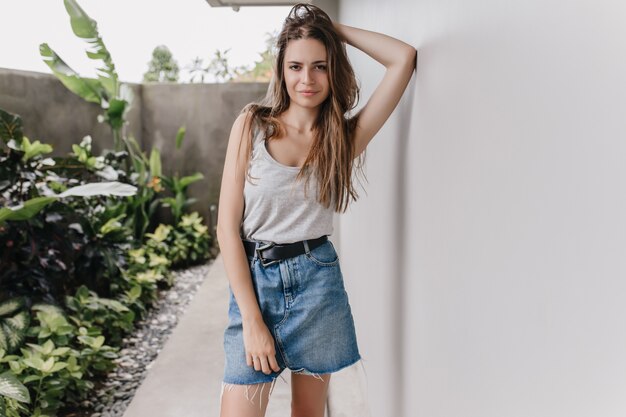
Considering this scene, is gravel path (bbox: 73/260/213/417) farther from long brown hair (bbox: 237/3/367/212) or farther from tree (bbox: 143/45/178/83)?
tree (bbox: 143/45/178/83)

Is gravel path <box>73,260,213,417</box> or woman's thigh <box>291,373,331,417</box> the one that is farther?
gravel path <box>73,260,213,417</box>

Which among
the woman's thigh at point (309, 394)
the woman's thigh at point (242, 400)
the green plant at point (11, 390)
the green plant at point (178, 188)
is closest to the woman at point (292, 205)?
the woman's thigh at point (242, 400)

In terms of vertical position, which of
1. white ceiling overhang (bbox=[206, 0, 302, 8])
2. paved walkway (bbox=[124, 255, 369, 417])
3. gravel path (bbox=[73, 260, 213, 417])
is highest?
white ceiling overhang (bbox=[206, 0, 302, 8])

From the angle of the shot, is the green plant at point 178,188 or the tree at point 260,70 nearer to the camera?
the green plant at point 178,188

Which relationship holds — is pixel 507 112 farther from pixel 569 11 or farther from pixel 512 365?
pixel 512 365

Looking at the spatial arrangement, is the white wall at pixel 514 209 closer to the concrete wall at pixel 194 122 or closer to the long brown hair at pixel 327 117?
the long brown hair at pixel 327 117

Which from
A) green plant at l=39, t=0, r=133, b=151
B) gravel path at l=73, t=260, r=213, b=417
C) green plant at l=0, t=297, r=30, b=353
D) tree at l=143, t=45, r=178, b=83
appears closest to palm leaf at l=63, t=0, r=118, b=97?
green plant at l=39, t=0, r=133, b=151

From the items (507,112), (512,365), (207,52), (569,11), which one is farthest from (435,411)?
(207,52)

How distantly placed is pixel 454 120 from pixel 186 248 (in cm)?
494

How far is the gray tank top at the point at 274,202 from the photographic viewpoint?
1463 millimetres

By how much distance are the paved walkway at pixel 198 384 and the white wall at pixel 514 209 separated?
3.60 feet

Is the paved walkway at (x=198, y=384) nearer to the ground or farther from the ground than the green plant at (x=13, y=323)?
nearer to the ground

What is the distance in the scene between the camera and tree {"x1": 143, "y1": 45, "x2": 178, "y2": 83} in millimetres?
8133

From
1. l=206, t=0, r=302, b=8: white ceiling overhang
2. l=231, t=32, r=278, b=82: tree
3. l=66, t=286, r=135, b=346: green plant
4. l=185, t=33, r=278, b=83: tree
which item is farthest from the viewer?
l=185, t=33, r=278, b=83: tree
